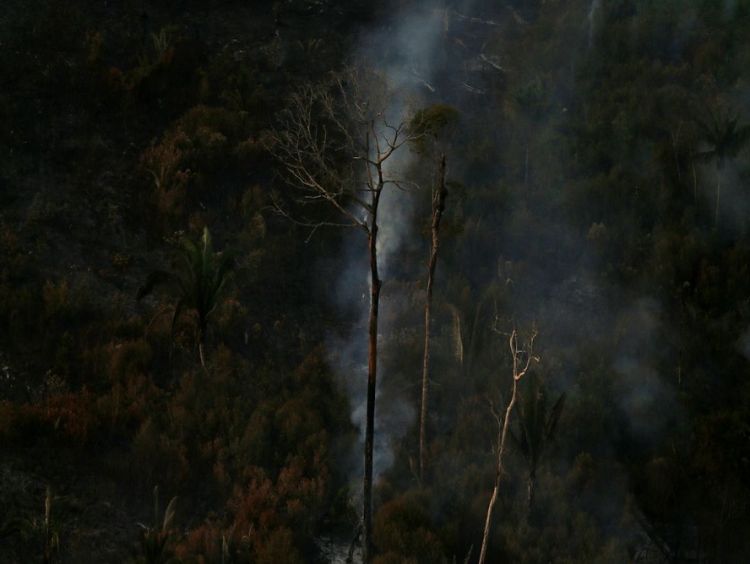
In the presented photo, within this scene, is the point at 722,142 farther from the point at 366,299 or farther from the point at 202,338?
the point at 202,338

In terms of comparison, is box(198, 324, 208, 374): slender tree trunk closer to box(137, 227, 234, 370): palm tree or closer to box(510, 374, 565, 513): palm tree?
box(137, 227, 234, 370): palm tree

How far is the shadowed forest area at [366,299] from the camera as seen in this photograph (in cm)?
1120

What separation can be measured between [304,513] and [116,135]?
11494 mm

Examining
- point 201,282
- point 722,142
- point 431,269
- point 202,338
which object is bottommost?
point 202,338

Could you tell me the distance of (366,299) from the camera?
16766 mm

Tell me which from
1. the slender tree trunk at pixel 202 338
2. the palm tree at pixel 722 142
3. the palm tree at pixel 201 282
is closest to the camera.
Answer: the palm tree at pixel 201 282

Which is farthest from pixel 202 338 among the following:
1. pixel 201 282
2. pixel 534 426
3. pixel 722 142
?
pixel 722 142

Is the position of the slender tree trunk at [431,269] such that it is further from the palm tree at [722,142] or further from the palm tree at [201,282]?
the palm tree at [722,142]

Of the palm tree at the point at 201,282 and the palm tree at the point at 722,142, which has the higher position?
the palm tree at the point at 722,142

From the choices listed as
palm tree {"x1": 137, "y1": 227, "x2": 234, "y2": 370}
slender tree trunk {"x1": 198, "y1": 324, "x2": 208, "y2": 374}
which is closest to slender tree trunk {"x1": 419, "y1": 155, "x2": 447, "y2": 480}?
palm tree {"x1": 137, "y1": 227, "x2": 234, "y2": 370}

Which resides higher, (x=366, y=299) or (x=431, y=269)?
(x=366, y=299)

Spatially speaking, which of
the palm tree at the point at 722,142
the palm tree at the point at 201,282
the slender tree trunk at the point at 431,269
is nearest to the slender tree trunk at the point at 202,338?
the palm tree at the point at 201,282

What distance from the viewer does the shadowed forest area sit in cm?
1120

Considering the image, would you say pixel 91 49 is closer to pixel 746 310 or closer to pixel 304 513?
pixel 304 513
